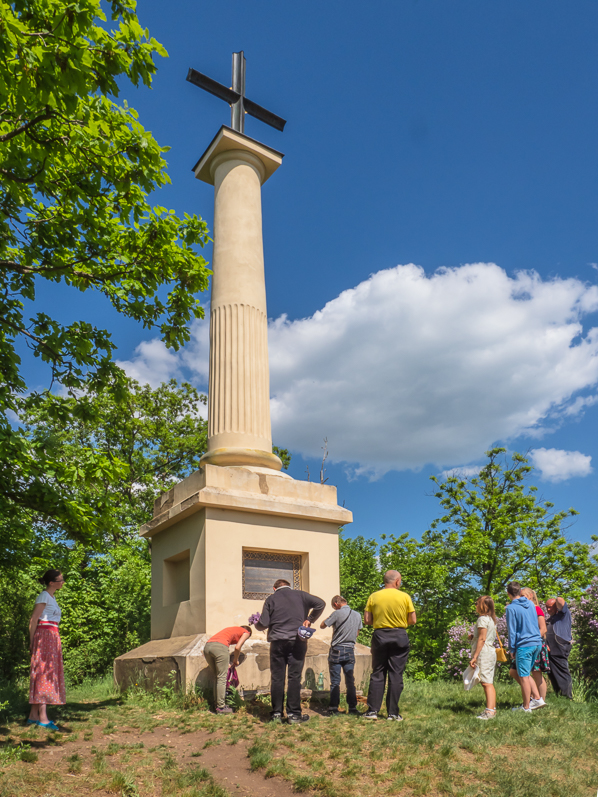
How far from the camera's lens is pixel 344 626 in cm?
825

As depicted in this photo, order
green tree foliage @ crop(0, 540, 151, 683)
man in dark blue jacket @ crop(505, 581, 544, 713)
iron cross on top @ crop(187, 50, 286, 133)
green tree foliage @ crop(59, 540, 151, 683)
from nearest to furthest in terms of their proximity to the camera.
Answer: man in dark blue jacket @ crop(505, 581, 544, 713) < iron cross on top @ crop(187, 50, 286, 133) < green tree foliage @ crop(0, 540, 151, 683) < green tree foliage @ crop(59, 540, 151, 683)

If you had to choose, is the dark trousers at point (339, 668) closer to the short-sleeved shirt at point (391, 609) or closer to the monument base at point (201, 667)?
the short-sleeved shirt at point (391, 609)

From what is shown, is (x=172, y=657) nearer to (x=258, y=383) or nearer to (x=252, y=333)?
(x=258, y=383)

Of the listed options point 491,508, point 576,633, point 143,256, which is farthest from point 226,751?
point 491,508

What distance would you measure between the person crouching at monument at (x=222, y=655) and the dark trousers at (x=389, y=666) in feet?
6.00

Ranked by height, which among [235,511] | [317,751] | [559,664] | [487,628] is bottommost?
[317,751]

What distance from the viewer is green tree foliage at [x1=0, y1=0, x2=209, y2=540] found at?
5750 millimetres

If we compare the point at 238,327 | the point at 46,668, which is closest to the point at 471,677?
the point at 46,668

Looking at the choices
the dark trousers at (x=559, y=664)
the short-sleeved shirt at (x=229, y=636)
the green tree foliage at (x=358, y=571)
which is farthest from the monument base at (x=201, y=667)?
the green tree foliage at (x=358, y=571)

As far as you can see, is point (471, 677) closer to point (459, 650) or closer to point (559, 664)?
point (559, 664)

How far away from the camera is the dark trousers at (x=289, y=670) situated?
7.32 meters

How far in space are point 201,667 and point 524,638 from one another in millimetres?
4294

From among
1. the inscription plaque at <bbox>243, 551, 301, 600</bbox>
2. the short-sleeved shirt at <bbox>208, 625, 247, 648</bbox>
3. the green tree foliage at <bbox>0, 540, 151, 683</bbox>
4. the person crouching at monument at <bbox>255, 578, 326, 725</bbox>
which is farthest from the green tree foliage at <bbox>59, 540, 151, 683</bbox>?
the person crouching at monument at <bbox>255, 578, 326, 725</bbox>

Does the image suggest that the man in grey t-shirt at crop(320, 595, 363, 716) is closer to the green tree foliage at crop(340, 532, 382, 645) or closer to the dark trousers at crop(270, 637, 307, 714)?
the dark trousers at crop(270, 637, 307, 714)
